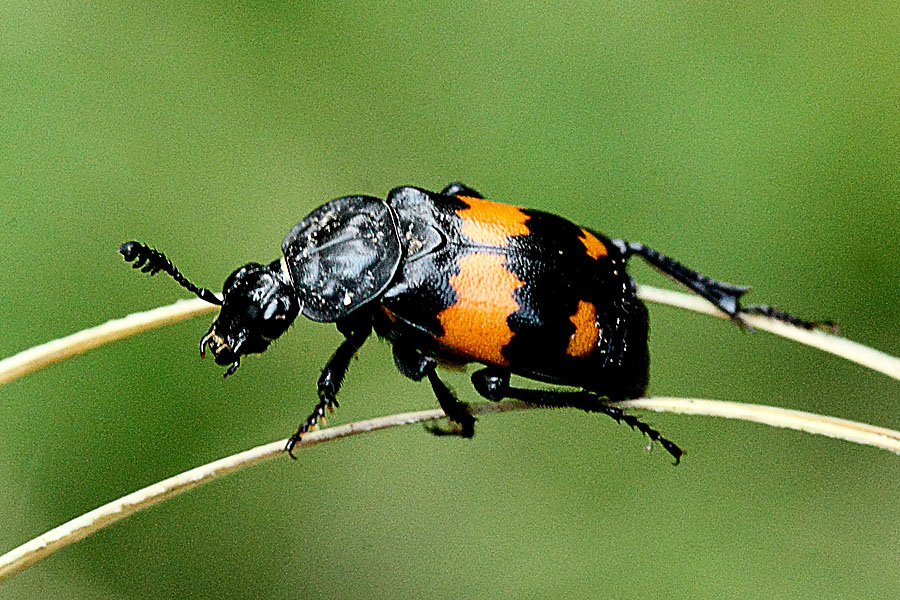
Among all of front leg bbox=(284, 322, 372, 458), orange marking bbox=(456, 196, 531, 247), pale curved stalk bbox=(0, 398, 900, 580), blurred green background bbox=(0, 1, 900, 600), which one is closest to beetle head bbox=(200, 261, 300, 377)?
front leg bbox=(284, 322, 372, 458)

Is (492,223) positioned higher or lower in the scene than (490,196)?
higher

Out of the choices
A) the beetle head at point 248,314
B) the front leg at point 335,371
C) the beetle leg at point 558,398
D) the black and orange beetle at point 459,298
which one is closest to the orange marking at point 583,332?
the black and orange beetle at point 459,298

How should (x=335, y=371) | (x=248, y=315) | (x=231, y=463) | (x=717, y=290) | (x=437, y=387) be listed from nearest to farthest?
(x=231, y=463)
(x=437, y=387)
(x=248, y=315)
(x=335, y=371)
(x=717, y=290)

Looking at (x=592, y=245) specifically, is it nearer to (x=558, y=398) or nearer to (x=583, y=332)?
(x=583, y=332)

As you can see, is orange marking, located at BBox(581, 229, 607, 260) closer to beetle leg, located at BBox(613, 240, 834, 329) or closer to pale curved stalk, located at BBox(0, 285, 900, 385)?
beetle leg, located at BBox(613, 240, 834, 329)

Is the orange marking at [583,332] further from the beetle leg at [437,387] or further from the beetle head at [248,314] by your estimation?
the beetle head at [248,314]

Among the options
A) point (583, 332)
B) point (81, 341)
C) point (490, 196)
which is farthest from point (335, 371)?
point (490, 196)

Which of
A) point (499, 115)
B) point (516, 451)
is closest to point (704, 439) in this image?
point (516, 451)
